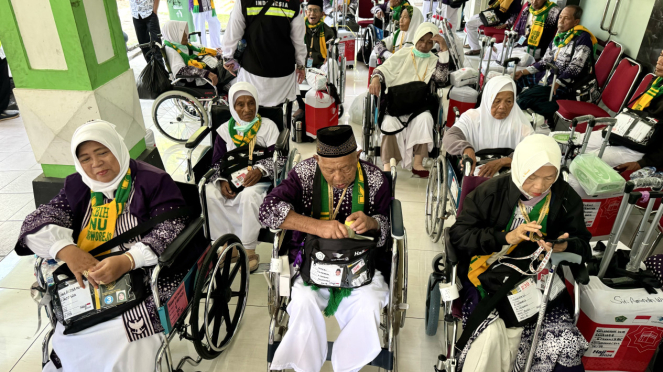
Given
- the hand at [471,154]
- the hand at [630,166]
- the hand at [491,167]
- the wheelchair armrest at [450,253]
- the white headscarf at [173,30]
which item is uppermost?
the white headscarf at [173,30]

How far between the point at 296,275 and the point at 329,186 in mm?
424

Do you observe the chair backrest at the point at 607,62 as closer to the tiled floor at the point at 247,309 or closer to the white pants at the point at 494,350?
the tiled floor at the point at 247,309

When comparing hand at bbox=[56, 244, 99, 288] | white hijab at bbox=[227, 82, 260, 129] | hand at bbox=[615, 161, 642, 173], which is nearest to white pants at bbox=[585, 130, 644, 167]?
hand at bbox=[615, 161, 642, 173]

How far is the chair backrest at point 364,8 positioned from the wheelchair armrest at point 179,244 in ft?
22.7

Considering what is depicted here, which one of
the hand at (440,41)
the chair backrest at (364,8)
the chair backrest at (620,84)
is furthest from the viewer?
the chair backrest at (364,8)

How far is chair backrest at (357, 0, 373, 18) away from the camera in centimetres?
807

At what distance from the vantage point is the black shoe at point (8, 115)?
5464mm

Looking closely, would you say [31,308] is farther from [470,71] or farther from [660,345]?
[470,71]

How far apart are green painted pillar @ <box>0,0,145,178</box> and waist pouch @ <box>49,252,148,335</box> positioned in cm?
155

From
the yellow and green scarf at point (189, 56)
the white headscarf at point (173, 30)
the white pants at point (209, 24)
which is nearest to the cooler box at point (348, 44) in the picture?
the white pants at point (209, 24)

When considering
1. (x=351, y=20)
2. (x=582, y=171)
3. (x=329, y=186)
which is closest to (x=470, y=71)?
(x=582, y=171)

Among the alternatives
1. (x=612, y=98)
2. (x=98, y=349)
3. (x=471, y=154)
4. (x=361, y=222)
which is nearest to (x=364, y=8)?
(x=612, y=98)

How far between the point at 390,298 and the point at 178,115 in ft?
12.0

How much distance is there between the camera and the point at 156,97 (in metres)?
4.49
